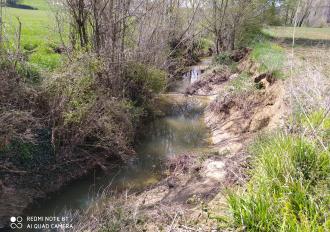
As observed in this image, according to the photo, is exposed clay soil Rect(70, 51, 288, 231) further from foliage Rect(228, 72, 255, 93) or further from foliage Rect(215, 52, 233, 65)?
foliage Rect(215, 52, 233, 65)

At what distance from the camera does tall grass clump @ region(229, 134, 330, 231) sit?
397 cm

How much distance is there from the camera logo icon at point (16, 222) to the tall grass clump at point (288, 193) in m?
4.29

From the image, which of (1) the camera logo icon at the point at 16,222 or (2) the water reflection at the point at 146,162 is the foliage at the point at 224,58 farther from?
(1) the camera logo icon at the point at 16,222

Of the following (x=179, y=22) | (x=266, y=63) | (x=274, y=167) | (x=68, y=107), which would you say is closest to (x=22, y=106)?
(x=68, y=107)

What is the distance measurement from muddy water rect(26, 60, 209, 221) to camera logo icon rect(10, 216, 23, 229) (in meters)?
0.31

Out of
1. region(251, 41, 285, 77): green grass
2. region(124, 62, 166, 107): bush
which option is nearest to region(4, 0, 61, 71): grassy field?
region(124, 62, 166, 107): bush

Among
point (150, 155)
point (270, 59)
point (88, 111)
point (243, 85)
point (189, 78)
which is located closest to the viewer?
point (88, 111)

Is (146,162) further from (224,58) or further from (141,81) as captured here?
(224,58)

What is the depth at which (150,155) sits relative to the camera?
10352mm

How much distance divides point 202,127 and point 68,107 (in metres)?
6.11

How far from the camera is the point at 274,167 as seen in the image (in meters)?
4.82

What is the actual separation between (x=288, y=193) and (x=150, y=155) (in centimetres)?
637

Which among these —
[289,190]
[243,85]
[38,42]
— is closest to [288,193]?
[289,190]

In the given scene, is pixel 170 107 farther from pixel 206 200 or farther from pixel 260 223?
pixel 260 223
